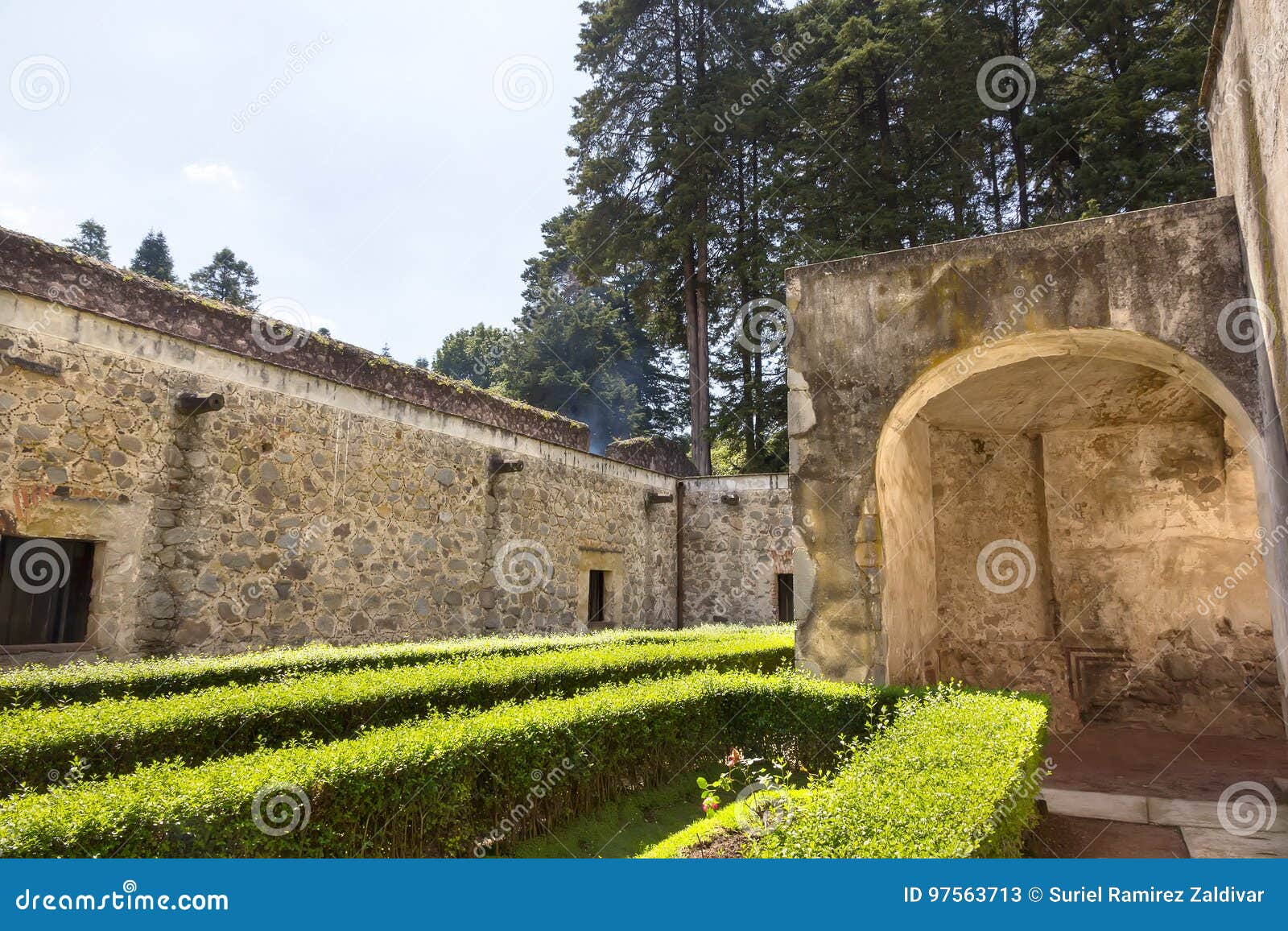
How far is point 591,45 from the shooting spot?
2219 centimetres

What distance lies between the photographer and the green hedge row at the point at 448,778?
2908 mm

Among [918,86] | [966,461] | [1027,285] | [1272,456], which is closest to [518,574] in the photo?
[966,461]

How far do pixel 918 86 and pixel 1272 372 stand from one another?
56.6 feet

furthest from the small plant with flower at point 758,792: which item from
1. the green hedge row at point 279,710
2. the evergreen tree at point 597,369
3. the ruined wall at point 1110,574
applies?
the evergreen tree at point 597,369

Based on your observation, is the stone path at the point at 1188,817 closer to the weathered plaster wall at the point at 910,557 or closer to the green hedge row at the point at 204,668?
the weathered plaster wall at the point at 910,557

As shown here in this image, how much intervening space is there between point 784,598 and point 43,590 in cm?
1167

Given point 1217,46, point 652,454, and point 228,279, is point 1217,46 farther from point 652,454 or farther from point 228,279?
point 228,279

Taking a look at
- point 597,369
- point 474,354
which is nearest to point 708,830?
point 597,369

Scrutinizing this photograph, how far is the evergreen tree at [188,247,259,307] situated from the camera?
111ft

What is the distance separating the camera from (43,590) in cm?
681

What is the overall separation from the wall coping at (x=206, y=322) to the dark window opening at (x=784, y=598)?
6099 mm

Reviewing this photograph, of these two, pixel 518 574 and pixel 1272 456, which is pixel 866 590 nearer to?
pixel 1272 456

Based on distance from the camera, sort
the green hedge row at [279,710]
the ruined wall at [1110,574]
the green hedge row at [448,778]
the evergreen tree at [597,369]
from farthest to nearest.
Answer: the evergreen tree at [597,369]
the ruined wall at [1110,574]
the green hedge row at [279,710]
the green hedge row at [448,778]

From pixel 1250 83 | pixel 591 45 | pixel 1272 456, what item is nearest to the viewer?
pixel 1250 83
